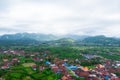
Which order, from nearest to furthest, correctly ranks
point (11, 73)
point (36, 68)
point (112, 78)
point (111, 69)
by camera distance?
point (11, 73) → point (112, 78) → point (36, 68) → point (111, 69)

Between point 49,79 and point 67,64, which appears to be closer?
point 49,79

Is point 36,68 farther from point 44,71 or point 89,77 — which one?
point 89,77


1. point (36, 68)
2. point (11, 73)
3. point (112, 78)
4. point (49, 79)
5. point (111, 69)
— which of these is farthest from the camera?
point (111, 69)

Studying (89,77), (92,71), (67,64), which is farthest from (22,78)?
(67,64)

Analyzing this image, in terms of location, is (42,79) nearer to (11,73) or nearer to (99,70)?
(11,73)

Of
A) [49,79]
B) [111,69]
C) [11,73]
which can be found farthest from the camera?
[111,69]

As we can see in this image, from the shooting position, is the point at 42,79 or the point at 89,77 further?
the point at 89,77

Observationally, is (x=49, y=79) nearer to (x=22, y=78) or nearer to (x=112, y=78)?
(x=22, y=78)

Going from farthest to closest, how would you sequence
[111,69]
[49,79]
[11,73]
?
[111,69] < [11,73] < [49,79]

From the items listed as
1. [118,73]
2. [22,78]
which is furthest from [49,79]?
[118,73]
